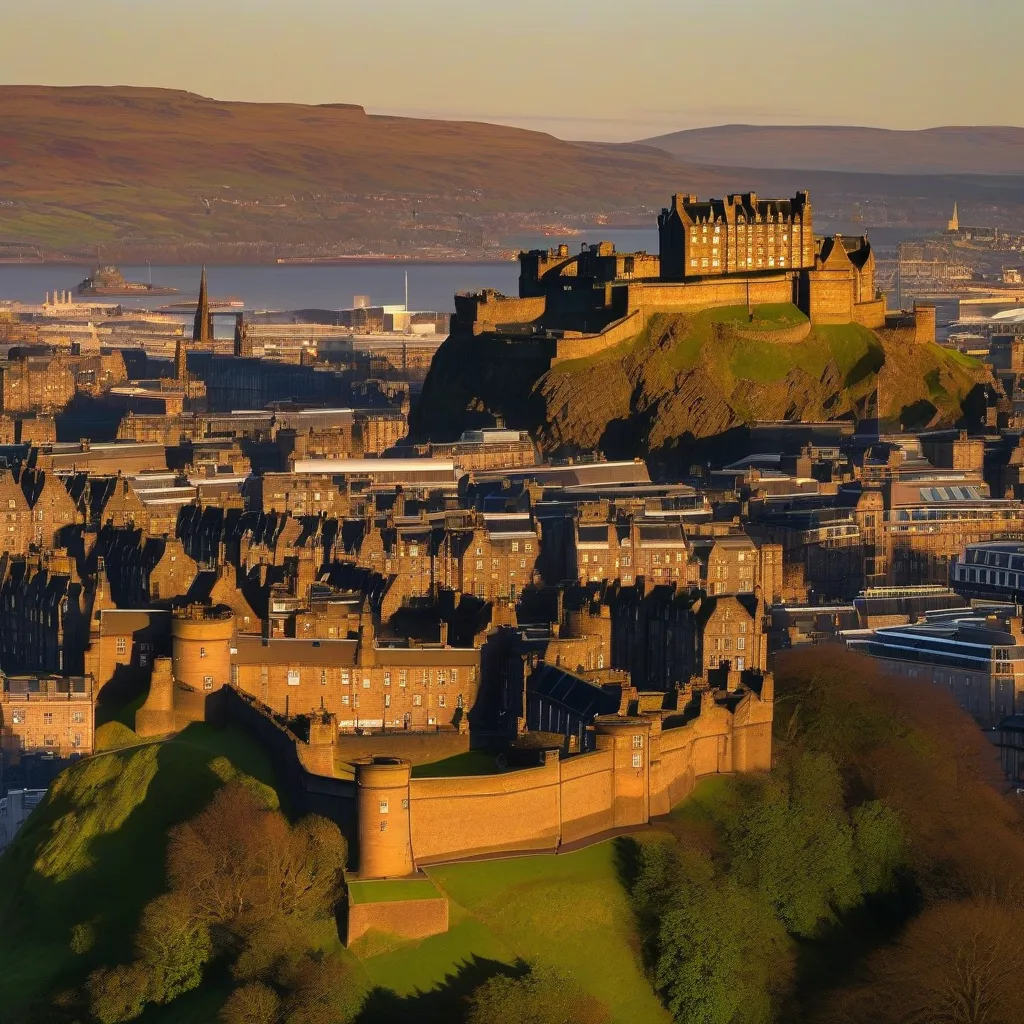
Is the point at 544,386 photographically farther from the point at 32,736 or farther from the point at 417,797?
the point at 417,797

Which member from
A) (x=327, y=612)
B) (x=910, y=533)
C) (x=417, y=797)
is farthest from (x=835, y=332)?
(x=417, y=797)

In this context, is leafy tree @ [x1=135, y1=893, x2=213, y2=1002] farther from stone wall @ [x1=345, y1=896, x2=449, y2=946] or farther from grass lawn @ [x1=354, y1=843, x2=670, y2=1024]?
grass lawn @ [x1=354, y1=843, x2=670, y2=1024]

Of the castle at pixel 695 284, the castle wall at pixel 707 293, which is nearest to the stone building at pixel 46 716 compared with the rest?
the castle at pixel 695 284

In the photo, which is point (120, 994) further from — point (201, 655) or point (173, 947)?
point (201, 655)

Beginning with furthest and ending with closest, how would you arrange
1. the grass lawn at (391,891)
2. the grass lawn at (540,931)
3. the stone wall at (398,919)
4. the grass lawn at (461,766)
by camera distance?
1. the grass lawn at (461,766)
2. the grass lawn at (391,891)
3. the stone wall at (398,919)
4. the grass lawn at (540,931)

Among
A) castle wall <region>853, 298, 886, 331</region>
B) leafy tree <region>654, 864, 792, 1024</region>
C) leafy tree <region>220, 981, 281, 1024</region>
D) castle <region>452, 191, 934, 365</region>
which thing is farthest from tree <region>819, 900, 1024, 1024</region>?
castle wall <region>853, 298, 886, 331</region>

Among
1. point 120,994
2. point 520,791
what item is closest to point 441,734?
point 520,791

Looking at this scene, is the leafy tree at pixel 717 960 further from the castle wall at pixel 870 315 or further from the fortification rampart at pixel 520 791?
the castle wall at pixel 870 315
